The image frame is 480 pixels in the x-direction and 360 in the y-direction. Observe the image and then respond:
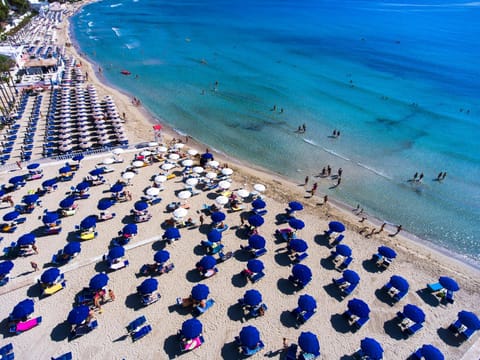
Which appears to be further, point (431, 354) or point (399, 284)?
point (399, 284)

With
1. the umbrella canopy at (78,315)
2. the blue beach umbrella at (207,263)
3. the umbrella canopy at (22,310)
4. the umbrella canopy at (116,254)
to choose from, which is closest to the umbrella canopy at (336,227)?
the blue beach umbrella at (207,263)

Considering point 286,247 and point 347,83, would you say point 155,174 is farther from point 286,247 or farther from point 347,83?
point 347,83

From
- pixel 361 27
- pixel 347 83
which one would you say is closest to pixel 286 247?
pixel 347 83

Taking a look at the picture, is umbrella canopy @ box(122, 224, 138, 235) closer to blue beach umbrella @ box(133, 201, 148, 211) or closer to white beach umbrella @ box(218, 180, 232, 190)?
blue beach umbrella @ box(133, 201, 148, 211)

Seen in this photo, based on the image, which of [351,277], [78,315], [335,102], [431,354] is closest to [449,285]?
[431,354]

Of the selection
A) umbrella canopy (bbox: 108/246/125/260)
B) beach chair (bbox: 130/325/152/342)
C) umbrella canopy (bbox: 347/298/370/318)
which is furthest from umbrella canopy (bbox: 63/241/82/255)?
umbrella canopy (bbox: 347/298/370/318)

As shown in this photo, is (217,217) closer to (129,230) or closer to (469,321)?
(129,230)
